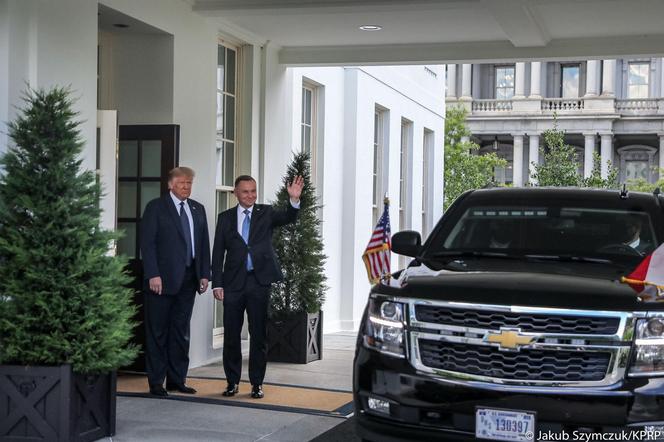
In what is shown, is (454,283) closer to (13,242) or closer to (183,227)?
(13,242)

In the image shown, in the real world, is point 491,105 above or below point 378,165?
above

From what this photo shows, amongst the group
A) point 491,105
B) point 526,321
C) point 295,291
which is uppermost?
point 491,105

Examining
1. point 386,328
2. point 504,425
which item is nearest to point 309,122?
point 386,328

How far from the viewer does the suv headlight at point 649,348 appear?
16.6ft

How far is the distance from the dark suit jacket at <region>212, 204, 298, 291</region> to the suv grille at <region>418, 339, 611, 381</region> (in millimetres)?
3498

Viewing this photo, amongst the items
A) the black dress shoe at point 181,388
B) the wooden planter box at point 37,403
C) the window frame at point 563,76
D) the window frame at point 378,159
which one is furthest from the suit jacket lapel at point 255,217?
the window frame at point 563,76

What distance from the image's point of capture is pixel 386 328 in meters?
5.56

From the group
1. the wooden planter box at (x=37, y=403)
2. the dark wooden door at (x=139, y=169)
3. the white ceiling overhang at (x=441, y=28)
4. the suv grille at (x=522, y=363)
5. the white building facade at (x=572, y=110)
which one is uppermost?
the white building facade at (x=572, y=110)

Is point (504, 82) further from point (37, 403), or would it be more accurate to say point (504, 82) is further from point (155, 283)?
point (37, 403)

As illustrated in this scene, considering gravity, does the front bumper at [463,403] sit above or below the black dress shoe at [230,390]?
above

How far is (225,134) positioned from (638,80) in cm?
6147

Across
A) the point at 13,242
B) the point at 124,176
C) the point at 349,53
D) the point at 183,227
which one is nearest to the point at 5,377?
the point at 13,242

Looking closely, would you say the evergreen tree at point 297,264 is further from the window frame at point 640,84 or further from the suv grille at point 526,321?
the window frame at point 640,84

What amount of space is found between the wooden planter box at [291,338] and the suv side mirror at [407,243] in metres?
4.45
